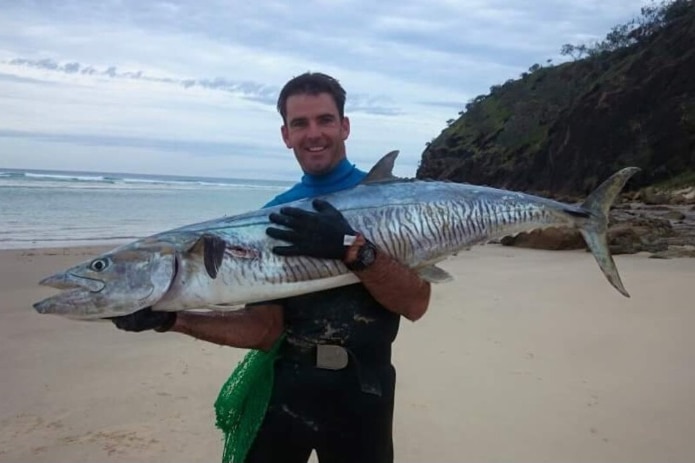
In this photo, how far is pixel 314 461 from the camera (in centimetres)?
412

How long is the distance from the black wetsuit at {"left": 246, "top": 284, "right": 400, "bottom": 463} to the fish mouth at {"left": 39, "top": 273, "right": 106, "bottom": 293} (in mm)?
747

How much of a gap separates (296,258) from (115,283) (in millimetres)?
671

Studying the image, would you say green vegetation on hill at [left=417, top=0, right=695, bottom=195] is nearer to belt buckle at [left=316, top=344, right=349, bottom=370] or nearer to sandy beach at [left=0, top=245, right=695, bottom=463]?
sandy beach at [left=0, top=245, right=695, bottom=463]

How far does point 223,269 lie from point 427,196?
36.7 inches

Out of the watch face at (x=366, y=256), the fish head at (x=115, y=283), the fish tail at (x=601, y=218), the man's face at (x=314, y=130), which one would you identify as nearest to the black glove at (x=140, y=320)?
the fish head at (x=115, y=283)

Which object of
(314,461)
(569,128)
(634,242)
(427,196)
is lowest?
(314,461)

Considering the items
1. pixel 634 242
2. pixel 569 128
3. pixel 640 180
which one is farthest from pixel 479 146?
pixel 634 242

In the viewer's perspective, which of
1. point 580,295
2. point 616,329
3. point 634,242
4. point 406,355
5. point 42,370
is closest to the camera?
point 42,370

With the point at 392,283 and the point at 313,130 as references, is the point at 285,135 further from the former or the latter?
the point at 392,283

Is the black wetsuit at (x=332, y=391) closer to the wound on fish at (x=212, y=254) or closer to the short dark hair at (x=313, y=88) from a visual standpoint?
the wound on fish at (x=212, y=254)

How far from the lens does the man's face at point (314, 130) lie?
2848 mm

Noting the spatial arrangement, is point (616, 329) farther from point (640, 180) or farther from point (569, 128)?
point (569, 128)

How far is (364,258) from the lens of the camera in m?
2.53

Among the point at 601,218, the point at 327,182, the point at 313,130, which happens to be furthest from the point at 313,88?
the point at 601,218
